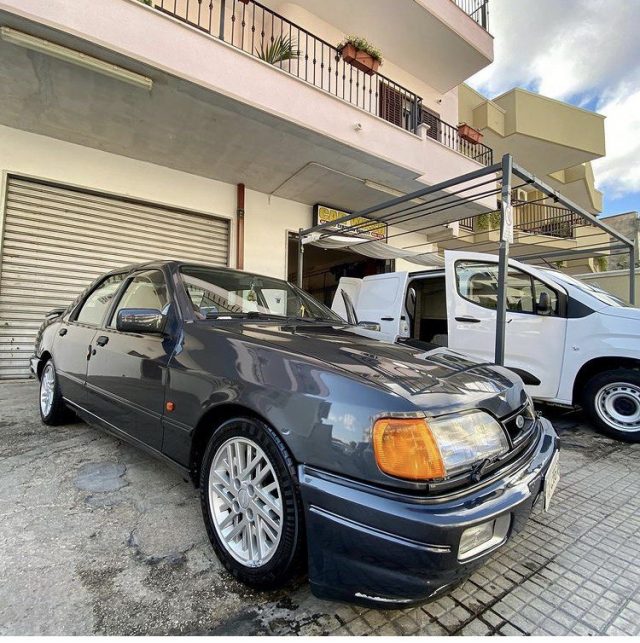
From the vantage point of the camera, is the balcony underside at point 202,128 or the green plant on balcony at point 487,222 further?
the green plant on balcony at point 487,222

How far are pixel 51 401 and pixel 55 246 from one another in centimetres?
375

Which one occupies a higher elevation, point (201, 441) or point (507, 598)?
point (201, 441)

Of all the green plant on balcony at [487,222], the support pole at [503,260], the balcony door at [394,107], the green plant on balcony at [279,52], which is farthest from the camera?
the green plant on balcony at [487,222]

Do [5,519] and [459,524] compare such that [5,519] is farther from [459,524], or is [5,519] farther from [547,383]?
[547,383]

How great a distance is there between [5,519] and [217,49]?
5481 millimetres

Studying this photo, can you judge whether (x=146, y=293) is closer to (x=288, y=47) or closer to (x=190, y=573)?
(x=190, y=573)

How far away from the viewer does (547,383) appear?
4270 millimetres

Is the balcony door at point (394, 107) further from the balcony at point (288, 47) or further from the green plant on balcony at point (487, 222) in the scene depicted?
the green plant on balcony at point (487, 222)

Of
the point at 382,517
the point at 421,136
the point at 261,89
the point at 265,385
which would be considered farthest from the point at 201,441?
the point at 421,136

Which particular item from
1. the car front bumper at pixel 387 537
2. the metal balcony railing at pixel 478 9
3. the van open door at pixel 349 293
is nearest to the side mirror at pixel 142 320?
the car front bumper at pixel 387 537

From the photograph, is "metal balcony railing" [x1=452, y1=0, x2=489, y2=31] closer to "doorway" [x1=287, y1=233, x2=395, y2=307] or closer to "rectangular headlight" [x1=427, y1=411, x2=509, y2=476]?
"doorway" [x1=287, y1=233, x2=395, y2=307]

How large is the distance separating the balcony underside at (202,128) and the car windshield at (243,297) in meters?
3.36

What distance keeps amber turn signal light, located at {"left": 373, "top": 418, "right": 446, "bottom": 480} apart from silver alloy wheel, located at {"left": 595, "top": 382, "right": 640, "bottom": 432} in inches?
147

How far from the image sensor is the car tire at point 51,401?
3.49 metres
